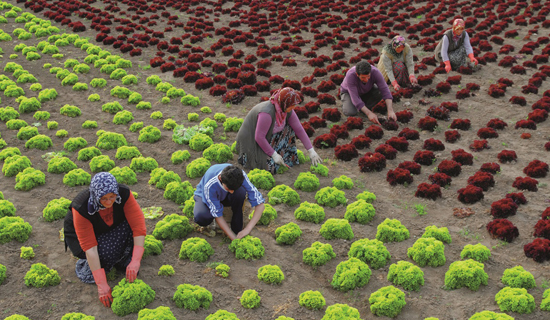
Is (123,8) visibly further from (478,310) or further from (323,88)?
(478,310)

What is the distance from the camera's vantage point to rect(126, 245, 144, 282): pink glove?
216 inches

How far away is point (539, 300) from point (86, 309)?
5.58 m

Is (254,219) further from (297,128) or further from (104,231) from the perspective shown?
(297,128)

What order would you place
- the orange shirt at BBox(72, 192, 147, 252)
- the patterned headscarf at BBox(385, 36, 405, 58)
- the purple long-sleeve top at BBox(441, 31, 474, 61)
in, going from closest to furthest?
1. the orange shirt at BBox(72, 192, 147, 252)
2. the patterned headscarf at BBox(385, 36, 405, 58)
3. the purple long-sleeve top at BBox(441, 31, 474, 61)

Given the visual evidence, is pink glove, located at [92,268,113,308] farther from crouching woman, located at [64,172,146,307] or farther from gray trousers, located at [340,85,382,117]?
gray trousers, located at [340,85,382,117]

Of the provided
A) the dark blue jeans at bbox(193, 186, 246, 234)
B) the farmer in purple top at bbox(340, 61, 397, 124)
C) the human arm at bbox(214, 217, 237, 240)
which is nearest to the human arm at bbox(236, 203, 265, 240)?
the human arm at bbox(214, 217, 237, 240)

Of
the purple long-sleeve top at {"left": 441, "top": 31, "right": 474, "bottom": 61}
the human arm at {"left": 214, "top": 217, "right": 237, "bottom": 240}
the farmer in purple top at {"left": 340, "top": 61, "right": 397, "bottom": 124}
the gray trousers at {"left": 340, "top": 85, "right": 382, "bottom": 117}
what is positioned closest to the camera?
the human arm at {"left": 214, "top": 217, "right": 237, "bottom": 240}

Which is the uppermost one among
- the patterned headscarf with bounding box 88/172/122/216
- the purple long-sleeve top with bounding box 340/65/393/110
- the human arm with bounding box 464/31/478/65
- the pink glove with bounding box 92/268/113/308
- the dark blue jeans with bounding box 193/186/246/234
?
the human arm with bounding box 464/31/478/65

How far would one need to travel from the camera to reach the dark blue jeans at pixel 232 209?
640 cm

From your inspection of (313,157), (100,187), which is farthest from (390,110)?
(100,187)

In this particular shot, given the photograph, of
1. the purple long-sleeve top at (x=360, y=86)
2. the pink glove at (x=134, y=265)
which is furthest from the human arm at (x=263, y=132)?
the purple long-sleeve top at (x=360, y=86)

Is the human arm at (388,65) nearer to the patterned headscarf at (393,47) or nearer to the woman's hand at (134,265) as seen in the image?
the patterned headscarf at (393,47)

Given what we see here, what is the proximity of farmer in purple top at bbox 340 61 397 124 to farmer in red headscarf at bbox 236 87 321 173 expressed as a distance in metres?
2.44

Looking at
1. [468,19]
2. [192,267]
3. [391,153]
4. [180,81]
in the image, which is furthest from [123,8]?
[192,267]
